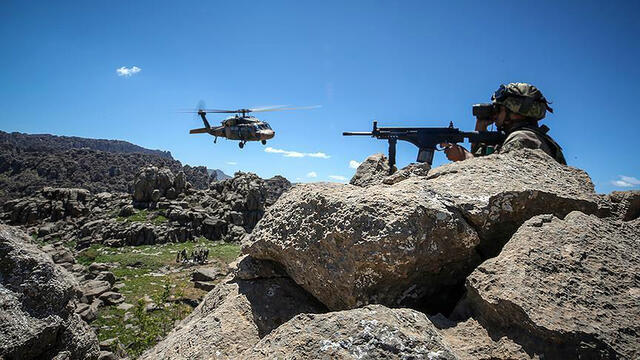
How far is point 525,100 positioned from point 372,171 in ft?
10.2

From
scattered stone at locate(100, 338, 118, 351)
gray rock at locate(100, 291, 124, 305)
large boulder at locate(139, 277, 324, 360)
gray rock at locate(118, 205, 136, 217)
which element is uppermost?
large boulder at locate(139, 277, 324, 360)

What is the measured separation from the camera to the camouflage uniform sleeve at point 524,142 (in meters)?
5.52

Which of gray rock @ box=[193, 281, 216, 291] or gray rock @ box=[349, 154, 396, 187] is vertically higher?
gray rock @ box=[349, 154, 396, 187]

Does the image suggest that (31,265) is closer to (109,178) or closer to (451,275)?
(451,275)

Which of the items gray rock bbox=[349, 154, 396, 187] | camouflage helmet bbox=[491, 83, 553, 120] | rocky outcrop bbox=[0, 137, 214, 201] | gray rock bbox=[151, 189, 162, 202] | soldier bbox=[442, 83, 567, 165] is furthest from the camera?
rocky outcrop bbox=[0, 137, 214, 201]

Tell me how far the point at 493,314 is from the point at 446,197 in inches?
49.8

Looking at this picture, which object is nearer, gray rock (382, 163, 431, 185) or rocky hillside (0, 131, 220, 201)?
gray rock (382, 163, 431, 185)

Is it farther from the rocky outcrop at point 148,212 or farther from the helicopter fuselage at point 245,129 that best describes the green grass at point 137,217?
the helicopter fuselage at point 245,129

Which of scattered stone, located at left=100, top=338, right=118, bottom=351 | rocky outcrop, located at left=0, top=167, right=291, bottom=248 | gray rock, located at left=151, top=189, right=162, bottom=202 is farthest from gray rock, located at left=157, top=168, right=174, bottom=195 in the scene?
scattered stone, located at left=100, top=338, right=118, bottom=351

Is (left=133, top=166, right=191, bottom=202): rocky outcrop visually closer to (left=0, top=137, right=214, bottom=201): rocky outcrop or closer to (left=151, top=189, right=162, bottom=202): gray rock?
(left=151, top=189, right=162, bottom=202): gray rock

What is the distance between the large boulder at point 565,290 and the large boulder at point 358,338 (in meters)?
0.70

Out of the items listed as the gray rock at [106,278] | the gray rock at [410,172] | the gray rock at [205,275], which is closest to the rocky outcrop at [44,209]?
the gray rock at [106,278]

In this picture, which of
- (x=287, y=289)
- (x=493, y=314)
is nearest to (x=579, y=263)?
(x=493, y=314)

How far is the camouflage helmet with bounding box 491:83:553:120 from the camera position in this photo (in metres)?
6.21
